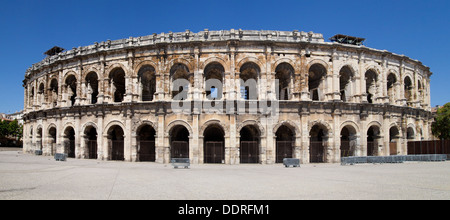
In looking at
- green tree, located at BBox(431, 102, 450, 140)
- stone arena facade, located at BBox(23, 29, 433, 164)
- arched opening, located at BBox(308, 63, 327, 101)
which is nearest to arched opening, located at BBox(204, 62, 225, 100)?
stone arena facade, located at BBox(23, 29, 433, 164)

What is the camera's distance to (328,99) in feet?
66.1

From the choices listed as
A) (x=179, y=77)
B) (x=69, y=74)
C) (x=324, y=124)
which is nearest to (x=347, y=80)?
(x=324, y=124)

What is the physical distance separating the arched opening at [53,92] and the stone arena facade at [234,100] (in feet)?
6.44

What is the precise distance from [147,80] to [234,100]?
768cm

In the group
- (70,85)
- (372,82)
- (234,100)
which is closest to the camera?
(234,100)

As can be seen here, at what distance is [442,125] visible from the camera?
88.3 ft

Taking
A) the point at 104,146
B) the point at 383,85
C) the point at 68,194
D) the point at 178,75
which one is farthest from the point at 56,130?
the point at 383,85

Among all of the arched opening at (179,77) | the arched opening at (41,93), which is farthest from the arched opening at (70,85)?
the arched opening at (179,77)

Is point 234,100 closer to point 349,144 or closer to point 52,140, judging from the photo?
point 349,144

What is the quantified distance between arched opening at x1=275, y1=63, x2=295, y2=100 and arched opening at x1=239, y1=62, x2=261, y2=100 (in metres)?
1.61

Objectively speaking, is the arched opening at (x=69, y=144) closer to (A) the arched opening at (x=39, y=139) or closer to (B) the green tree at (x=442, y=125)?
(A) the arched opening at (x=39, y=139)

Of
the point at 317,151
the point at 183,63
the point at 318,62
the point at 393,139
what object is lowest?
the point at 317,151

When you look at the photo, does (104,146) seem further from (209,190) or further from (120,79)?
(209,190)
